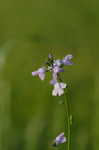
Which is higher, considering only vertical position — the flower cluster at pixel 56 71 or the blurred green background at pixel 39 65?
the blurred green background at pixel 39 65

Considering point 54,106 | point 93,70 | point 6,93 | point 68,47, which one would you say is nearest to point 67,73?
point 93,70

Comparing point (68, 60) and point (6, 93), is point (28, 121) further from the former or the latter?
point (68, 60)

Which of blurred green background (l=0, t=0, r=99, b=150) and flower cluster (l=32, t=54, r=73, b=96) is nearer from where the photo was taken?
flower cluster (l=32, t=54, r=73, b=96)

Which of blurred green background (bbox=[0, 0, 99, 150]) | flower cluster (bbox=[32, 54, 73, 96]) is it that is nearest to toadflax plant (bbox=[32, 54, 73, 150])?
flower cluster (bbox=[32, 54, 73, 96])

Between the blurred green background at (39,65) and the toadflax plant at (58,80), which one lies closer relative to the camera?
the toadflax plant at (58,80)

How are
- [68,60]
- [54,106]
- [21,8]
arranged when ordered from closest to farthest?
[68,60]
[54,106]
[21,8]

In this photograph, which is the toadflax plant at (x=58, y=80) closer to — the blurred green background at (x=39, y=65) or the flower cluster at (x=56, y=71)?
the flower cluster at (x=56, y=71)

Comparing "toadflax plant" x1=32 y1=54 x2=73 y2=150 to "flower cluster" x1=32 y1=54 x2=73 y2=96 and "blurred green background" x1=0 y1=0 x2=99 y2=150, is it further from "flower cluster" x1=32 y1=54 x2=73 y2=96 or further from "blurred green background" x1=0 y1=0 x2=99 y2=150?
"blurred green background" x1=0 y1=0 x2=99 y2=150

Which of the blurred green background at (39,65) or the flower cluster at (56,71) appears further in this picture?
the blurred green background at (39,65)

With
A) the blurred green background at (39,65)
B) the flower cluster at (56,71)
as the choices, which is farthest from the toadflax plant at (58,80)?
the blurred green background at (39,65)
